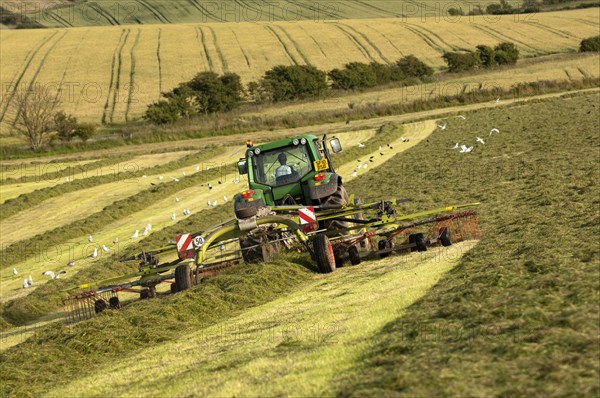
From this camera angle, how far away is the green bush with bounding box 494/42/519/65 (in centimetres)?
6875

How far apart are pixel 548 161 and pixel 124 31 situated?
69.8 m

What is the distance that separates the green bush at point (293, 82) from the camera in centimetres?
6197

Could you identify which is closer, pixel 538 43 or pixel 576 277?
pixel 576 277

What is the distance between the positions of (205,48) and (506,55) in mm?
26292

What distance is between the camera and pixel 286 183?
15.2 metres

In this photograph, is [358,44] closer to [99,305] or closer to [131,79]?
[131,79]

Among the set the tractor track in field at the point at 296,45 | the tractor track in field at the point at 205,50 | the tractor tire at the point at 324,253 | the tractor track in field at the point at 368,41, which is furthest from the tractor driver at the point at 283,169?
the tractor track in field at the point at 368,41

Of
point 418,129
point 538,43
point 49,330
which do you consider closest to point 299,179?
point 49,330

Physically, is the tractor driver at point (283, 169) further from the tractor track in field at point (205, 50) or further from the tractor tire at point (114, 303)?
the tractor track in field at point (205, 50)

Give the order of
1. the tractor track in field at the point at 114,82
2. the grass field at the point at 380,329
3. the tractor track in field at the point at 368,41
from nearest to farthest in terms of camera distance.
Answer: the grass field at the point at 380,329, the tractor track in field at the point at 114,82, the tractor track in field at the point at 368,41

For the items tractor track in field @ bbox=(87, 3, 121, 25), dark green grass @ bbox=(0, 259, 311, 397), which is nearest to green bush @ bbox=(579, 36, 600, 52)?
tractor track in field @ bbox=(87, 3, 121, 25)

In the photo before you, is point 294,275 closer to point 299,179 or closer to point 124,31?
point 299,179

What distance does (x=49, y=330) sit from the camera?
1113 cm

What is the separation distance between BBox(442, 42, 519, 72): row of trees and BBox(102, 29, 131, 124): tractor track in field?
85.6ft
